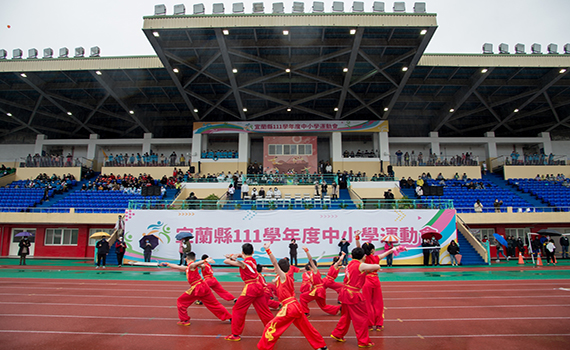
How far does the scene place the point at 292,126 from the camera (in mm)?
30891

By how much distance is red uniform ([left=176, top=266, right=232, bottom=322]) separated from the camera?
638 cm

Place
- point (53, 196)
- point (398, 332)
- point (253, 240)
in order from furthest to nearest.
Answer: point (53, 196) → point (253, 240) → point (398, 332)

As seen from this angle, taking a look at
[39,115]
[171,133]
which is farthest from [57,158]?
[171,133]

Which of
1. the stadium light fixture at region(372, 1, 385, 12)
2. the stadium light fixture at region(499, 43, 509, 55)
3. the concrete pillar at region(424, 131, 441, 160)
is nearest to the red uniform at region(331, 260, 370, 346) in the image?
the stadium light fixture at region(372, 1, 385, 12)

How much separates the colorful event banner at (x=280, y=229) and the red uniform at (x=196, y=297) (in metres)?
10.5

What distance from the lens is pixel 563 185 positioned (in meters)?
26.3

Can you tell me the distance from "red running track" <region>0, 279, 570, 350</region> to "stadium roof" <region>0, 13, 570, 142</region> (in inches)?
651

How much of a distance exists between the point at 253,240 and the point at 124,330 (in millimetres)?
11042

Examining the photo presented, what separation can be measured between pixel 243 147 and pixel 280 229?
14944 mm

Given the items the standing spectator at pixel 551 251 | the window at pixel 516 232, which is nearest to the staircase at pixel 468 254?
the standing spectator at pixel 551 251

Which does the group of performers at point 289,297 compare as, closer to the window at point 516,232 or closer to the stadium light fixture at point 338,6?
the stadium light fixture at point 338,6

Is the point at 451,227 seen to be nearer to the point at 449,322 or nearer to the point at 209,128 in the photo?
the point at 449,322

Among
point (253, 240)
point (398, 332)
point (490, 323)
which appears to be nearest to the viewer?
point (398, 332)

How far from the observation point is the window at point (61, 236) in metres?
22.1
